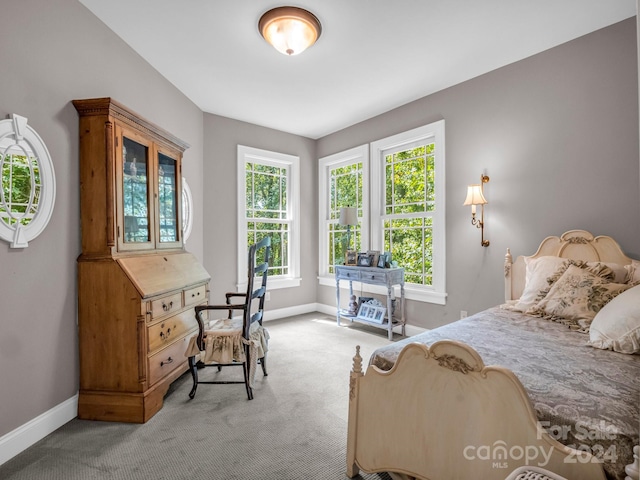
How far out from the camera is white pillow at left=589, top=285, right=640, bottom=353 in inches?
61.7

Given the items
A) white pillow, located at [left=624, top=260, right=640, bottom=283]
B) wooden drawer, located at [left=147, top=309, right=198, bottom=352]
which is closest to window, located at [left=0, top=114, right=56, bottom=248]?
wooden drawer, located at [left=147, top=309, right=198, bottom=352]

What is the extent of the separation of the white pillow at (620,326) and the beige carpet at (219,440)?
1337 millimetres

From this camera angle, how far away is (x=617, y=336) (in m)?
1.61

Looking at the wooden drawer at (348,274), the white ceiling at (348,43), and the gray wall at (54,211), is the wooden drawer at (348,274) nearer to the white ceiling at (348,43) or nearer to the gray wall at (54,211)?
the white ceiling at (348,43)

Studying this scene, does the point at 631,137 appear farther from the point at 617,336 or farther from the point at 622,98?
the point at 617,336

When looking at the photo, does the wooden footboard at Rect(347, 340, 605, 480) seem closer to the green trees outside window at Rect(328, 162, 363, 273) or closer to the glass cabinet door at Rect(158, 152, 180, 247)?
the glass cabinet door at Rect(158, 152, 180, 247)

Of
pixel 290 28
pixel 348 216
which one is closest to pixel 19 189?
pixel 290 28

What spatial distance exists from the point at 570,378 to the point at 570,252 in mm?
1717

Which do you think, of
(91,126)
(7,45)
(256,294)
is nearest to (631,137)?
(256,294)

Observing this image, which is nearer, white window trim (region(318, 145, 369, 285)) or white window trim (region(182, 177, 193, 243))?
white window trim (region(182, 177, 193, 243))

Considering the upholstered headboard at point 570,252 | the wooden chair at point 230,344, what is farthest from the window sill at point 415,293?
the wooden chair at point 230,344

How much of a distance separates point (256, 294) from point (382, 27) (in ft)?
7.58

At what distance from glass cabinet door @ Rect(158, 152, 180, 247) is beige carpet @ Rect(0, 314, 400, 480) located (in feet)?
4.19

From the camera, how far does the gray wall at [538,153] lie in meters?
2.49
